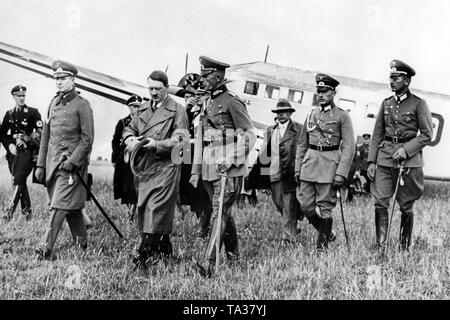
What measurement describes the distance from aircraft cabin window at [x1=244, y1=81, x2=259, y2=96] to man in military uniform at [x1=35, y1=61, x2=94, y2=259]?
22.8 ft

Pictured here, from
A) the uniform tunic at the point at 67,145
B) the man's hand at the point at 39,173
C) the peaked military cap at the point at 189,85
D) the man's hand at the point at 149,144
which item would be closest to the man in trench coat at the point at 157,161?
the man's hand at the point at 149,144

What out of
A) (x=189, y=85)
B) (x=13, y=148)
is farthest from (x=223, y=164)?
(x=13, y=148)

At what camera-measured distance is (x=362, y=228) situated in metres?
7.50

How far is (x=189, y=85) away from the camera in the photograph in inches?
309

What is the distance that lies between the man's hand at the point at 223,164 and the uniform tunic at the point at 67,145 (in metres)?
1.68

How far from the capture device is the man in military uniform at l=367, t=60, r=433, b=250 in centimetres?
589

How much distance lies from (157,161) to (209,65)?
111 centimetres

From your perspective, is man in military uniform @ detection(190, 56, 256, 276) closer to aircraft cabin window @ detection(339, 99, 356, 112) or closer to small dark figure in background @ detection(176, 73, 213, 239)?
small dark figure in background @ detection(176, 73, 213, 239)

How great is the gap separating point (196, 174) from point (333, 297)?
77.0 inches

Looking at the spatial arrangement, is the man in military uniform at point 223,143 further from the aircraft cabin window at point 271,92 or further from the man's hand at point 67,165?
the aircraft cabin window at point 271,92

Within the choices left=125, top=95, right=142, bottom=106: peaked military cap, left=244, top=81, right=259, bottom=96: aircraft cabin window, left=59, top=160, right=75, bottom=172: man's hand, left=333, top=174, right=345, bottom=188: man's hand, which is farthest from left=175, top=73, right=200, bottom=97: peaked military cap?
left=244, top=81, right=259, bottom=96: aircraft cabin window

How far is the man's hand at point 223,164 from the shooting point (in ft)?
17.2
